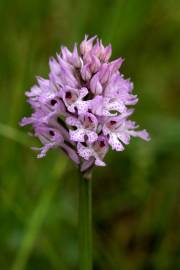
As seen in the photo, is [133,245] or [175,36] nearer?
[133,245]

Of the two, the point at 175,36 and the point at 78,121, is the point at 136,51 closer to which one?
the point at 175,36

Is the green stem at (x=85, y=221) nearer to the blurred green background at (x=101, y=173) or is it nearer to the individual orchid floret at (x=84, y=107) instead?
the individual orchid floret at (x=84, y=107)

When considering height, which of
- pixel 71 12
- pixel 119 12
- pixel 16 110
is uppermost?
pixel 71 12

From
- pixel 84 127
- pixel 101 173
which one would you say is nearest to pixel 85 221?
pixel 84 127

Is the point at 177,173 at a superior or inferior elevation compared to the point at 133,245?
superior

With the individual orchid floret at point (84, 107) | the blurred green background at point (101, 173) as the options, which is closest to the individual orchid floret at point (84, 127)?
the individual orchid floret at point (84, 107)

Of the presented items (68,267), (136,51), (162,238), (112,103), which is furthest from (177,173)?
(112,103)
